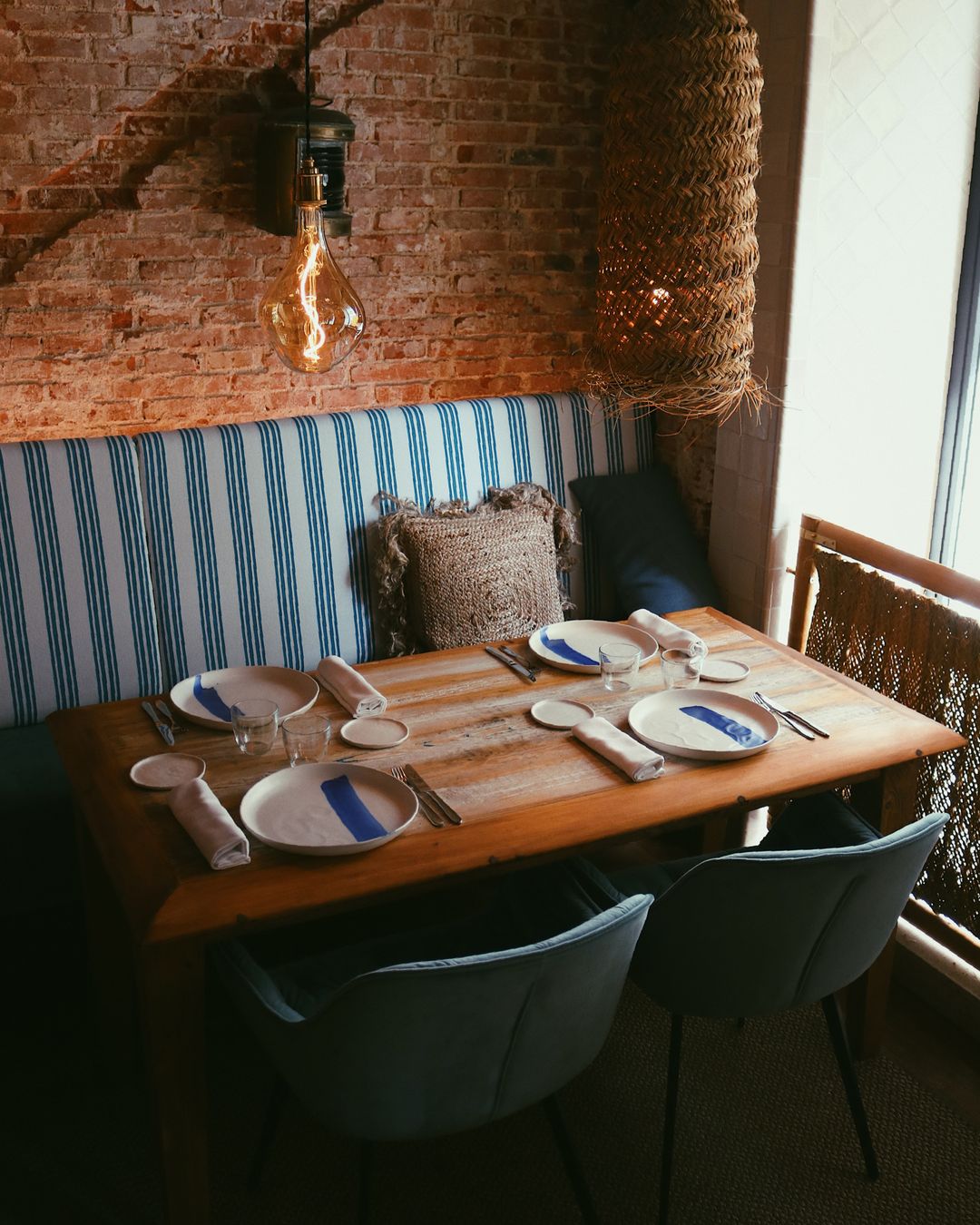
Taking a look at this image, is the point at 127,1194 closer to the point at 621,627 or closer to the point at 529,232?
the point at 621,627

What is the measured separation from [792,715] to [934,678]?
567mm

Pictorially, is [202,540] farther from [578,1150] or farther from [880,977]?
[880,977]

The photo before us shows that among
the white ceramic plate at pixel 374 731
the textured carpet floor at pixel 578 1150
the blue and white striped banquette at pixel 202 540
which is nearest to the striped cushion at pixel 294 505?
the blue and white striped banquette at pixel 202 540

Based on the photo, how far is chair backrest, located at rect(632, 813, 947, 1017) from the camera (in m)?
1.75

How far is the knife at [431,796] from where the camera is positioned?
193cm

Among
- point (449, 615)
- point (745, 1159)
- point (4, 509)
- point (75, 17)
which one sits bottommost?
point (745, 1159)

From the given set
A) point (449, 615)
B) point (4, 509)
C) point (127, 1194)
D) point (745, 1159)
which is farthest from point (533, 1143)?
point (4, 509)

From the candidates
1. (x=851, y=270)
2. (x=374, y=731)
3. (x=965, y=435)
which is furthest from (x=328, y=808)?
(x=965, y=435)

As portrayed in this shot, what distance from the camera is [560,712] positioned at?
2311mm

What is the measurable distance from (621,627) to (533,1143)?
3.65 feet

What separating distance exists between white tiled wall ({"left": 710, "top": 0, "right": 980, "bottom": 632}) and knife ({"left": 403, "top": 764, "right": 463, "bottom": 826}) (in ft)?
5.11

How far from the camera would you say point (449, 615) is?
3.18 metres

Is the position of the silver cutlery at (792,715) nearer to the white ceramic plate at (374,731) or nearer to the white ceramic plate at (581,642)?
the white ceramic plate at (581,642)

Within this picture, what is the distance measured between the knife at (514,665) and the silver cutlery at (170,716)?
70cm
